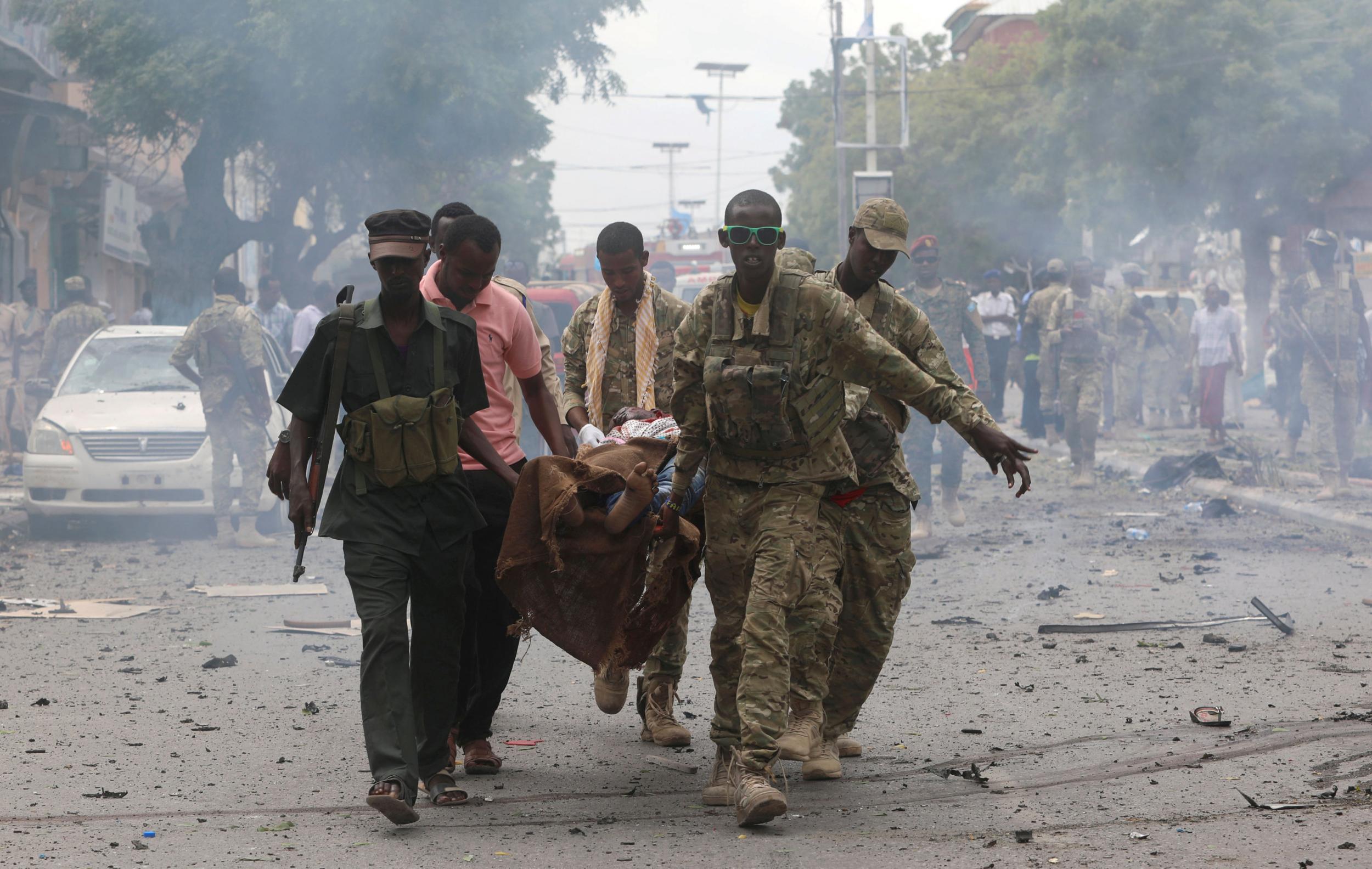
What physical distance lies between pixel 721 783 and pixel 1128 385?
669 inches

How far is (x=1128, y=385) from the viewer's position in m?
20.7

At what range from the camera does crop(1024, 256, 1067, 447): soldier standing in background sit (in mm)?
15867

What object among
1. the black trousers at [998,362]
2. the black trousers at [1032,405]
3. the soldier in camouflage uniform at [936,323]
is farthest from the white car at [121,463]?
the black trousers at [998,362]

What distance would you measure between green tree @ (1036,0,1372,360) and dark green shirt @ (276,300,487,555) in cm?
2044

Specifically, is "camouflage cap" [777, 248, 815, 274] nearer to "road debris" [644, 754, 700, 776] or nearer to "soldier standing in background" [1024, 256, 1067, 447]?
"road debris" [644, 754, 700, 776]

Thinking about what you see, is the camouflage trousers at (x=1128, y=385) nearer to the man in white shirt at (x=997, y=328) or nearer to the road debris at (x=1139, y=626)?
the man in white shirt at (x=997, y=328)

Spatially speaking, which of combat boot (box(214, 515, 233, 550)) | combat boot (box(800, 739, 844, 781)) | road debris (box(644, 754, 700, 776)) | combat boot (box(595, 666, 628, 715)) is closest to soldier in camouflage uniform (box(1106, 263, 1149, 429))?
combat boot (box(214, 515, 233, 550))

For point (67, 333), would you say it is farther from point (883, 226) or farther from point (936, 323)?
point (883, 226)

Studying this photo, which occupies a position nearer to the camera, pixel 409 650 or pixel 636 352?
pixel 409 650

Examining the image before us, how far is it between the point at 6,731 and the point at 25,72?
784 inches

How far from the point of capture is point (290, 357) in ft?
55.2

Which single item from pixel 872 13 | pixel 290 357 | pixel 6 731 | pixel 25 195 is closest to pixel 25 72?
pixel 25 195

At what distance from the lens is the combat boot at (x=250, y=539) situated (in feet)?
37.9

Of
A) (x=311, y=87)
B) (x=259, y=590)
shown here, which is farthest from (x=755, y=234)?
(x=311, y=87)
